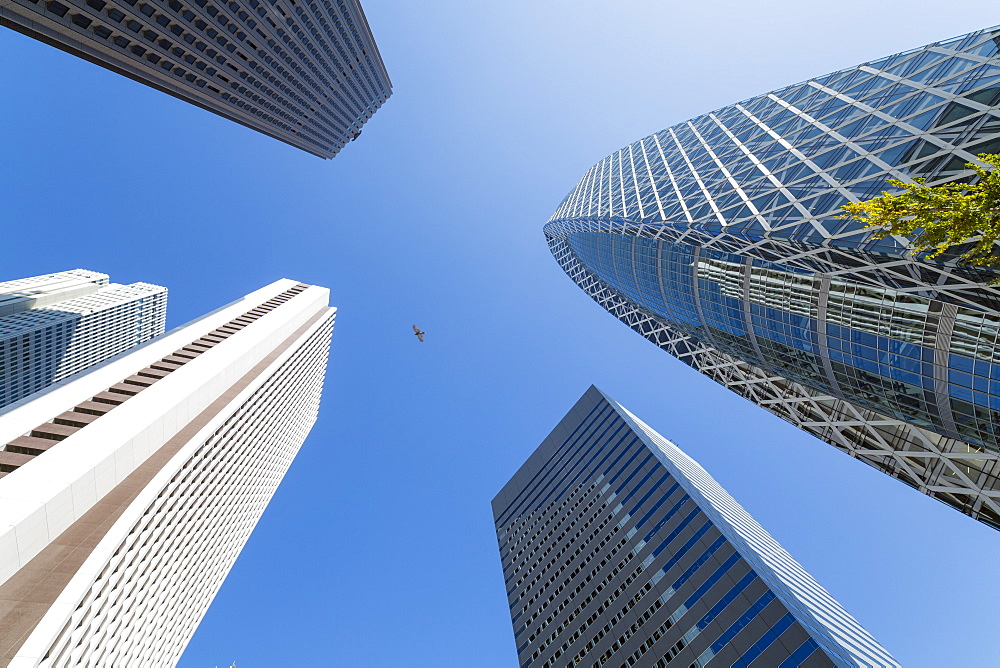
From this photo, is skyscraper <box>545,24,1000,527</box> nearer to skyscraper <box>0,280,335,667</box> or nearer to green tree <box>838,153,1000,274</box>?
green tree <box>838,153,1000,274</box>

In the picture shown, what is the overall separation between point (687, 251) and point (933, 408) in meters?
30.6

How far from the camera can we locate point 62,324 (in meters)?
111

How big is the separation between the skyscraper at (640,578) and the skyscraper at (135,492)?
5142 centimetres

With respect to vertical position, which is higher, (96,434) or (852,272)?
(96,434)

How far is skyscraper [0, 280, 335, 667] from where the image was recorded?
2358 centimetres

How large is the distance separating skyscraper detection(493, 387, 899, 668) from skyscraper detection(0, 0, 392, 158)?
267ft

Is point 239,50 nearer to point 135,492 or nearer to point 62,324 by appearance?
point 135,492

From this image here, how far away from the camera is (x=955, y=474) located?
38125mm

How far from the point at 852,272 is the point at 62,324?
6534 inches

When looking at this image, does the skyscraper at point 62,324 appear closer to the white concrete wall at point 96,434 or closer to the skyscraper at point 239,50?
the skyscraper at point 239,50

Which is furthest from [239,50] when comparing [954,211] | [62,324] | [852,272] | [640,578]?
[62,324]

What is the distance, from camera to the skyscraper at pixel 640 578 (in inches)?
1679

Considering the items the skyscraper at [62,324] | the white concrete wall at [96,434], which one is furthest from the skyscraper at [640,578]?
the skyscraper at [62,324]

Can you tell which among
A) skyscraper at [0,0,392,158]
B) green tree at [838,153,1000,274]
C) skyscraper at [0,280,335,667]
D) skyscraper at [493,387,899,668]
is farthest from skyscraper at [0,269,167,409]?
green tree at [838,153,1000,274]
